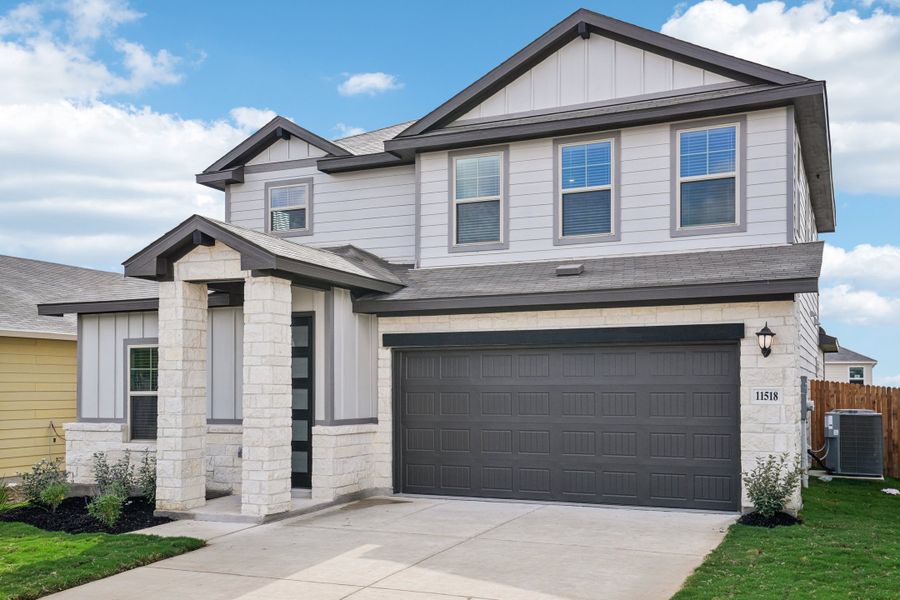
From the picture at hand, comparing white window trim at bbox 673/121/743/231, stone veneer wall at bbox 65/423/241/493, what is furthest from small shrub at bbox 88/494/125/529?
white window trim at bbox 673/121/743/231

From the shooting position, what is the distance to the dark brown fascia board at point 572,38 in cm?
1233

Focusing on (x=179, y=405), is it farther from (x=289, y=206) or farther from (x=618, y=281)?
(x=618, y=281)

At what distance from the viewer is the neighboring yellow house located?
16047 millimetres

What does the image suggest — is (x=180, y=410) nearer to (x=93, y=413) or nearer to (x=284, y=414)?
(x=284, y=414)

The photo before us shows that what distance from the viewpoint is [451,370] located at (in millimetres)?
12945

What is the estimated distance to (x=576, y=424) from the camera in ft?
39.7

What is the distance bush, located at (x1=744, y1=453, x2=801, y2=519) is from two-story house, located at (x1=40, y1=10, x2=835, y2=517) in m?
0.23

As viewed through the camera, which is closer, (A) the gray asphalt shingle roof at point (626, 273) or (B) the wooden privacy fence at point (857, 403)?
(A) the gray asphalt shingle roof at point (626, 273)

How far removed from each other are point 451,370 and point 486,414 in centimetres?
86

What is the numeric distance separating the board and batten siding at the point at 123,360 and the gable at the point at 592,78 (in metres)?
5.24

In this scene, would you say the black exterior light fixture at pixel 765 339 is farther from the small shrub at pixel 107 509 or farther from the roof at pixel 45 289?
the roof at pixel 45 289

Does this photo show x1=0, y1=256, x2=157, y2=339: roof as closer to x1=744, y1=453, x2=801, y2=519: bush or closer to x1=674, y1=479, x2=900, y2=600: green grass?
x1=744, y1=453, x2=801, y2=519: bush

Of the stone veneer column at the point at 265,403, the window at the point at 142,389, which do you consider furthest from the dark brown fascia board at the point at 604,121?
the window at the point at 142,389

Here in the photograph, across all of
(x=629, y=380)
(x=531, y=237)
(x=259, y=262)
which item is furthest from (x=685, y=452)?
(x=259, y=262)
